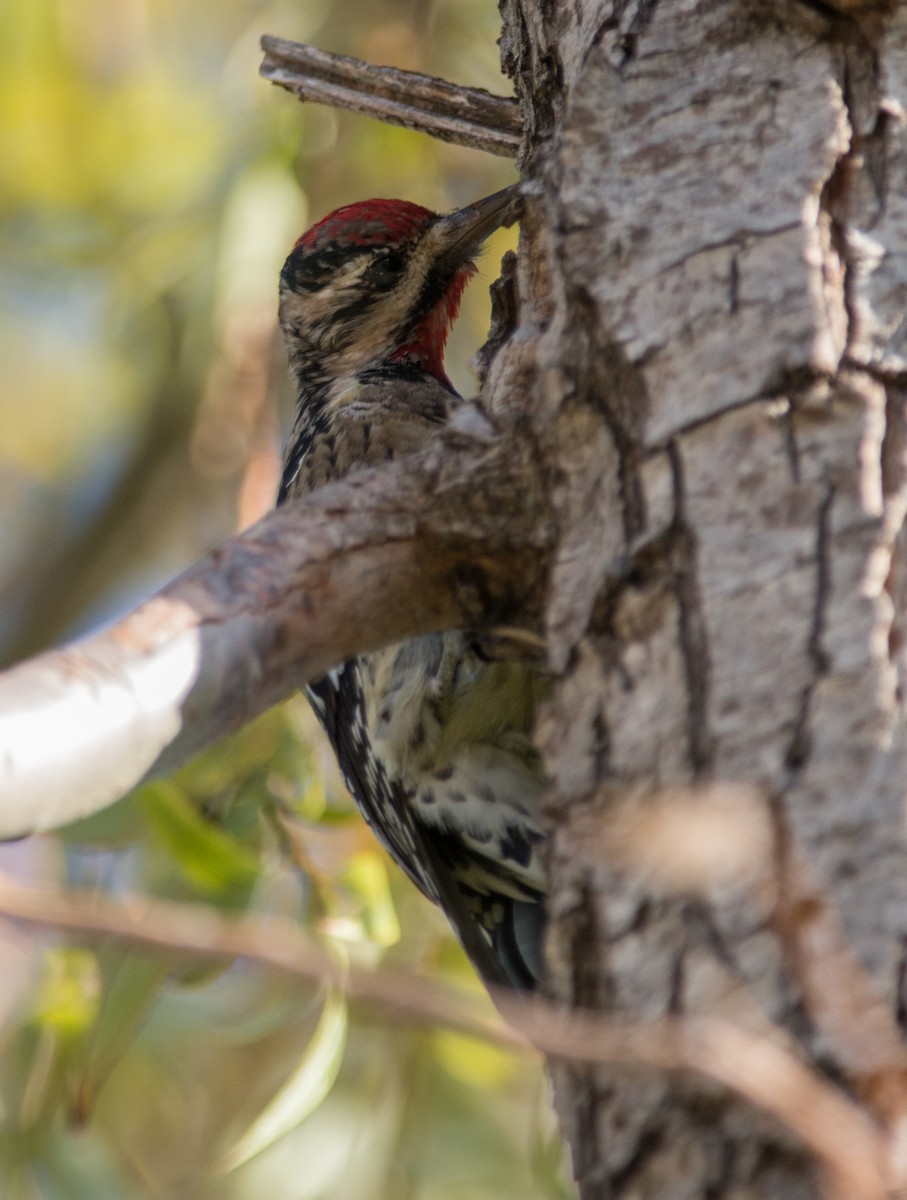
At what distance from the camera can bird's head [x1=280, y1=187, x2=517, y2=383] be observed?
3.15 meters

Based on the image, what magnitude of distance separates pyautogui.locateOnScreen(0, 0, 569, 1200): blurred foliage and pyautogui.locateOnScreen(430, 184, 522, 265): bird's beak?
1.40ft

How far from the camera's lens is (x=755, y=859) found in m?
1.17

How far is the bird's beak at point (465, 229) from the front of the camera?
122 inches

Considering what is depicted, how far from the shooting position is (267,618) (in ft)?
4.71

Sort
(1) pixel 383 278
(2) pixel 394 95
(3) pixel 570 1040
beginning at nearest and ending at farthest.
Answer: (3) pixel 570 1040 < (2) pixel 394 95 < (1) pixel 383 278

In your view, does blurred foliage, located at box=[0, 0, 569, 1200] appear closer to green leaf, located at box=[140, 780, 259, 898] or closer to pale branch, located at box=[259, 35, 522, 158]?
green leaf, located at box=[140, 780, 259, 898]

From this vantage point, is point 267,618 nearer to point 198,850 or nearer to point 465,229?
point 198,850

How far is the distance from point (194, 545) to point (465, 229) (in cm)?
145

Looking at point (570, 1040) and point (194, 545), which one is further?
point (194, 545)

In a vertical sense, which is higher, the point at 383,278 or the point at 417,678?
the point at 383,278

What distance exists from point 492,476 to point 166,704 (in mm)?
436

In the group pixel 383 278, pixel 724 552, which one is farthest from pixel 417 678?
pixel 724 552

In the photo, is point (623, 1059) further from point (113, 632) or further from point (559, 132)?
point (559, 132)

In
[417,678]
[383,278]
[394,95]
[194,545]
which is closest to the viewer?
[394,95]
